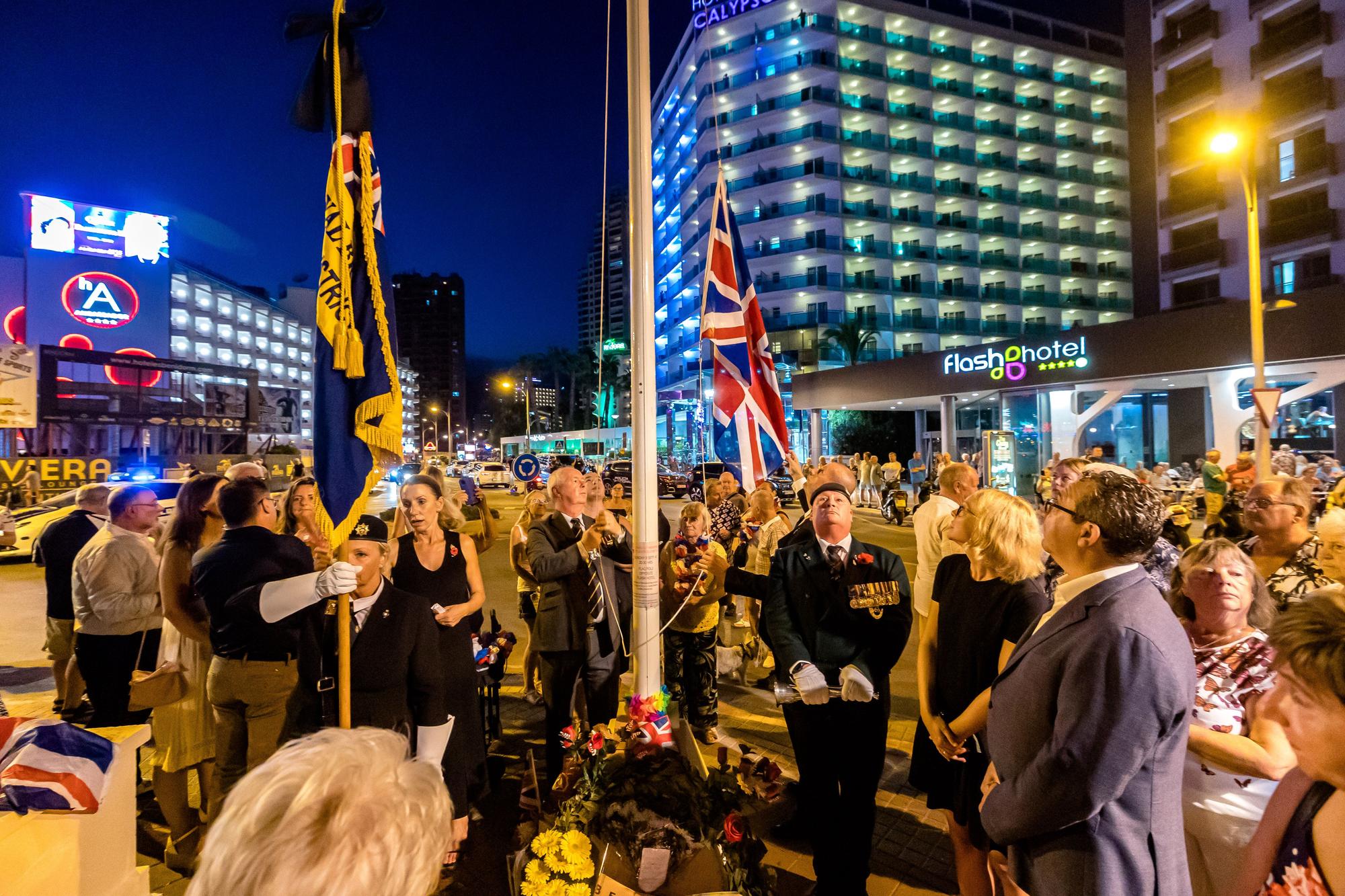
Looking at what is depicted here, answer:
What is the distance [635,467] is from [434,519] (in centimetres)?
153

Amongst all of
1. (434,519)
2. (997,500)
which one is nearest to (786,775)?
(997,500)

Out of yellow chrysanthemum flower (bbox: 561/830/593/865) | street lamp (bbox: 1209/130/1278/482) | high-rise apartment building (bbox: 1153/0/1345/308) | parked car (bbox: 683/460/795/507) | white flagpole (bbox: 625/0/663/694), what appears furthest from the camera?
high-rise apartment building (bbox: 1153/0/1345/308)

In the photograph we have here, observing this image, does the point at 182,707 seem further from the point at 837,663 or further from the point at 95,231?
the point at 95,231

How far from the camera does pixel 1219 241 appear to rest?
32875 mm

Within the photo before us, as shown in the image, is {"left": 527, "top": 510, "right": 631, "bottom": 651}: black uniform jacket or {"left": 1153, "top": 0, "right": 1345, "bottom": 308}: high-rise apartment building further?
{"left": 1153, "top": 0, "right": 1345, "bottom": 308}: high-rise apartment building

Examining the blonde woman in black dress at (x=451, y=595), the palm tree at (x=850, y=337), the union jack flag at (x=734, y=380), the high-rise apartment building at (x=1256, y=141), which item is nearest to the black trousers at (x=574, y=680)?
the blonde woman in black dress at (x=451, y=595)

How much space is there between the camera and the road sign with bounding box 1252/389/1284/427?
27.1 ft

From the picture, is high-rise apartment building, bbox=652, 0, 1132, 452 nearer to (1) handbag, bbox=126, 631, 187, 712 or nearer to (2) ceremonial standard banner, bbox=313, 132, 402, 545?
(2) ceremonial standard banner, bbox=313, 132, 402, 545

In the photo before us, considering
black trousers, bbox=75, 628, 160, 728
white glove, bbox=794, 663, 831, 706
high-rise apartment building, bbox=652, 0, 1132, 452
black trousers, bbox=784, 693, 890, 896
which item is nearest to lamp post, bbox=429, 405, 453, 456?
high-rise apartment building, bbox=652, 0, 1132, 452

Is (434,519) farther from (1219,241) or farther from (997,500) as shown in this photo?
(1219,241)

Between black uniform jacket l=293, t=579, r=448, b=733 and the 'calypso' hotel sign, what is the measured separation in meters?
23.7

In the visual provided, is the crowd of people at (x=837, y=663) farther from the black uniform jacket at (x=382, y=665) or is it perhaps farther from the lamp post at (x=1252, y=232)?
A: the lamp post at (x=1252, y=232)

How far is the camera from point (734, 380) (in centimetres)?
502

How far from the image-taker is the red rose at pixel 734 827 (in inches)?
99.3
